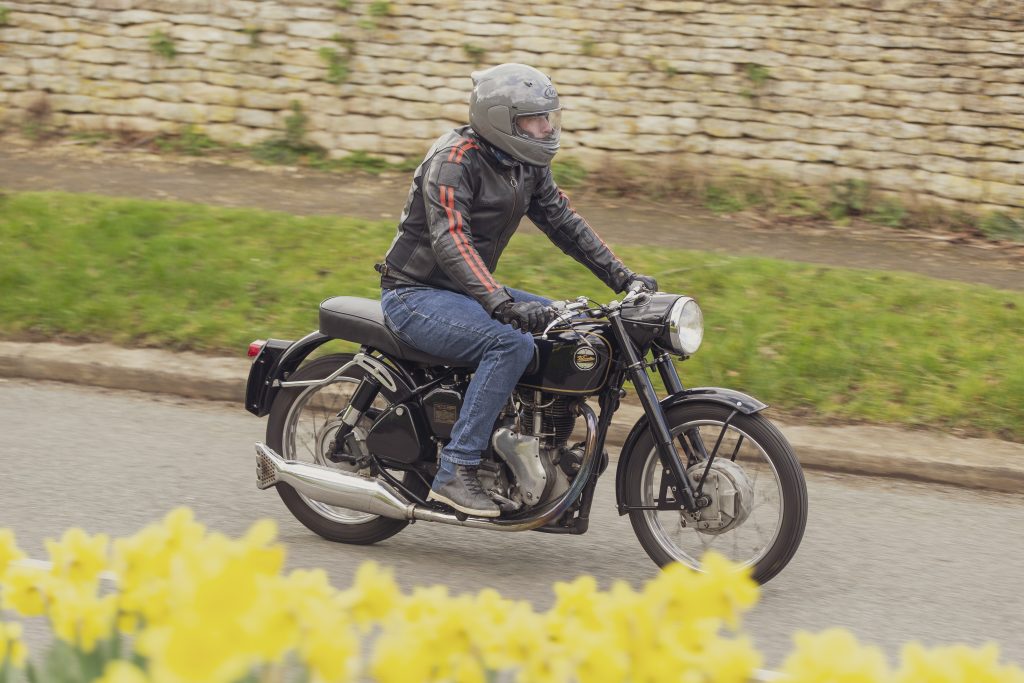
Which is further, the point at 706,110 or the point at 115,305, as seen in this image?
the point at 706,110

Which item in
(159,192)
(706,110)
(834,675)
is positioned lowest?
(159,192)

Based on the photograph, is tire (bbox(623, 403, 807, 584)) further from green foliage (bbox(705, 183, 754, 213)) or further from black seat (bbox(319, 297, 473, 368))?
green foliage (bbox(705, 183, 754, 213))

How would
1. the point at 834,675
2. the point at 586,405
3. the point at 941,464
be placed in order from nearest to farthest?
the point at 834,675
the point at 586,405
the point at 941,464

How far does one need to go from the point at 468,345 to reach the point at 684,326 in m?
0.82

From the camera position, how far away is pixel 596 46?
13.7 metres

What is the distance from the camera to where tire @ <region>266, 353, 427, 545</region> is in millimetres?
5648

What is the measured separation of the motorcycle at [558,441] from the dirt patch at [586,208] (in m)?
5.87

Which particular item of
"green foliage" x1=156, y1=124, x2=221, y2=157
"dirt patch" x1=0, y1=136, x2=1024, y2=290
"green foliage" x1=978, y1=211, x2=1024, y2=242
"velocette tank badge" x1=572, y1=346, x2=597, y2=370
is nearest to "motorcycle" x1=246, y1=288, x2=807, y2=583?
"velocette tank badge" x1=572, y1=346, x2=597, y2=370

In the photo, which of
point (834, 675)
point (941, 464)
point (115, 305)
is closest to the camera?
point (834, 675)

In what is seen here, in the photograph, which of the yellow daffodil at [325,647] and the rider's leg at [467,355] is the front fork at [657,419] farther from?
the yellow daffodil at [325,647]

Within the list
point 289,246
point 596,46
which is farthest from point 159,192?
point 596,46

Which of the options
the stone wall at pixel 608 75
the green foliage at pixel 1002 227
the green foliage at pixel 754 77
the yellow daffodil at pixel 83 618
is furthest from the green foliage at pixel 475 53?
the yellow daffodil at pixel 83 618

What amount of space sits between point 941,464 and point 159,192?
7.88 m

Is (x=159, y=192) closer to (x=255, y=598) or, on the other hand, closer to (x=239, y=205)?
(x=239, y=205)
